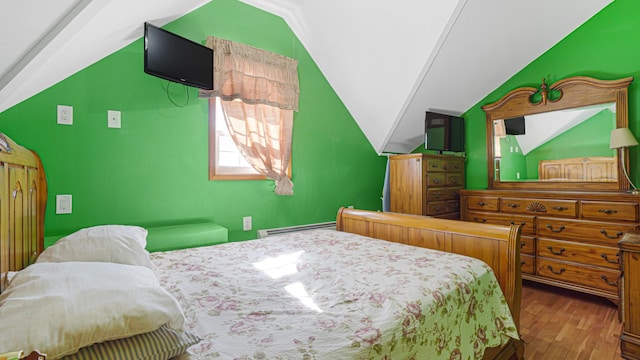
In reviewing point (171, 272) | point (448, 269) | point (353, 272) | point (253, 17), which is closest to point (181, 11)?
point (253, 17)

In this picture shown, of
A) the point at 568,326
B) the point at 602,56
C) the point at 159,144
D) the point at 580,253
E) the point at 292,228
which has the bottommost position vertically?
the point at 568,326

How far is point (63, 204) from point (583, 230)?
4039 mm

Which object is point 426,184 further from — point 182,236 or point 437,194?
point 182,236

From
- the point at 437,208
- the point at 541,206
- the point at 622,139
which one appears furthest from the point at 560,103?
the point at 437,208

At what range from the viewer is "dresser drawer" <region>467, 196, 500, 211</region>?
3.13m

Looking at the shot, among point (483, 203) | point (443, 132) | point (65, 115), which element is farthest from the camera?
point (443, 132)

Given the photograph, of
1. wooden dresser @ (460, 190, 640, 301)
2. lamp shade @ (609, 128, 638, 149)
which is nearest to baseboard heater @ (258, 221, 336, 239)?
wooden dresser @ (460, 190, 640, 301)

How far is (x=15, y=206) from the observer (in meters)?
1.21

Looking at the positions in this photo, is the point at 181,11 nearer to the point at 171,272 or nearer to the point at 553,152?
the point at 171,272

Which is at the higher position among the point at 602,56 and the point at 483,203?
the point at 602,56

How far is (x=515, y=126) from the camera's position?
10.9 ft

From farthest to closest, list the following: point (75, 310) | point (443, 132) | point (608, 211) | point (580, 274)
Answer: point (443, 132) → point (580, 274) → point (608, 211) → point (75, 310)

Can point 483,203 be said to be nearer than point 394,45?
No

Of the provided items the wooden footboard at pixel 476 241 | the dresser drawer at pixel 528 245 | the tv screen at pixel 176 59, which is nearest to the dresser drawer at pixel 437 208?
the dresser drawer at pixel 528 245
